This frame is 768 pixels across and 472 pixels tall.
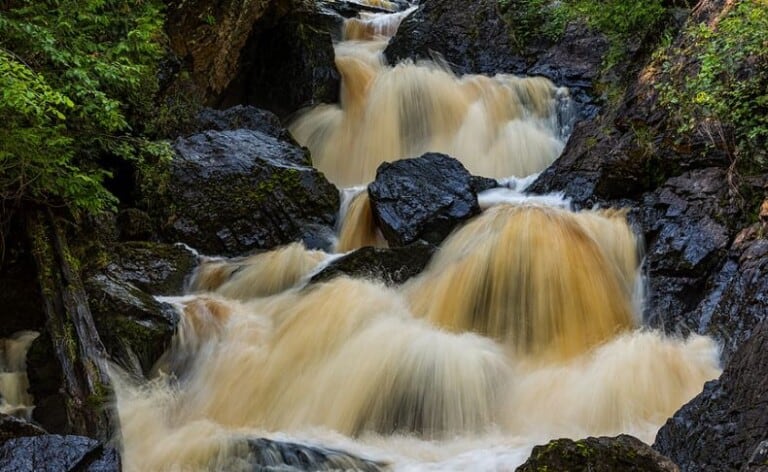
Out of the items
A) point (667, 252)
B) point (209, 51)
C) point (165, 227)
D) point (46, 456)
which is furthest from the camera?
point (209, 51)

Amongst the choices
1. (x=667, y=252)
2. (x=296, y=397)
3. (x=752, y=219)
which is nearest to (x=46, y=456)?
(x=296, y=397)

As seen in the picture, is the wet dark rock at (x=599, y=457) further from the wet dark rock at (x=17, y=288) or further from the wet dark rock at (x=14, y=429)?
the wet dark rock at (x=17, y=288)

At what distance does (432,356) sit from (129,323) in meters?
2.71

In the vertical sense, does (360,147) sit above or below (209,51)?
below

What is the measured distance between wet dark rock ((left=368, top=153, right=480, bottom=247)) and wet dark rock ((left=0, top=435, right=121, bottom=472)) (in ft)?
15.4

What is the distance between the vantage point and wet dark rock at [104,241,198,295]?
668 cm

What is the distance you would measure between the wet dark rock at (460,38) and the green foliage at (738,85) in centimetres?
692

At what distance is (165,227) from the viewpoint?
795 cm

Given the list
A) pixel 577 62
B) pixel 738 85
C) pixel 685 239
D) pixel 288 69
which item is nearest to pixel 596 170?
pixel 685 239

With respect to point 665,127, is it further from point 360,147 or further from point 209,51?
point 209,51

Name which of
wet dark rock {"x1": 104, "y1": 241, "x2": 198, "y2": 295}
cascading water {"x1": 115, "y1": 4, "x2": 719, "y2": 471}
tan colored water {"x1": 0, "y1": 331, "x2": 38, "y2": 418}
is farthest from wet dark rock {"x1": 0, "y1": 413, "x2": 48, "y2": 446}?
wet dark rock {"x1": 104, "y1": 241, "x2": 198, "y2": 295}

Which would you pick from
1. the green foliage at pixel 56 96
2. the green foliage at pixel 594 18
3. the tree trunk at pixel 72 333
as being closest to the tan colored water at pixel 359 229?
the green foliage at pixel 56 96

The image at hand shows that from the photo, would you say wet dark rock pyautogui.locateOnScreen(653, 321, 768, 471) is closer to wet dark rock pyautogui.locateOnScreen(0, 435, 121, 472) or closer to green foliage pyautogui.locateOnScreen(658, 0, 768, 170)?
green foliage pyautogui.locateOnScreen(658, 0, 768, 170)

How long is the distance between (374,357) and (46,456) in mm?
2865
